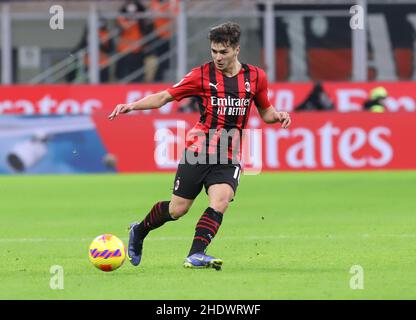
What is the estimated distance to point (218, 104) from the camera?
10.2 meters

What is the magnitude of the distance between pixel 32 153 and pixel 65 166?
68 centimetres

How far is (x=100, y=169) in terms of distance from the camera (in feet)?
76.2

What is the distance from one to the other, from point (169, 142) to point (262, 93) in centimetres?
1257

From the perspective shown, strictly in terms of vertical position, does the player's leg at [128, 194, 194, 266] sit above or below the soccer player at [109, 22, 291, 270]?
below

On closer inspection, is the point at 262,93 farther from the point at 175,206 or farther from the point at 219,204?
the point at 175,206

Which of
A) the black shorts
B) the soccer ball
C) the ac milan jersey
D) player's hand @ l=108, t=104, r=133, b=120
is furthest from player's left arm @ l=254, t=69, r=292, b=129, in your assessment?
the soccer ball

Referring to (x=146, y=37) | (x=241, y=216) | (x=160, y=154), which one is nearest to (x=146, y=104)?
(x=241, y=216)

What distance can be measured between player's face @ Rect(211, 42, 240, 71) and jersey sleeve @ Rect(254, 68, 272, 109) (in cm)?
38

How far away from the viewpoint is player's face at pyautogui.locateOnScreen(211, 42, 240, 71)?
996cm

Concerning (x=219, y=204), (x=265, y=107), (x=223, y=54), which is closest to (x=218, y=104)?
(x=223, y=54)

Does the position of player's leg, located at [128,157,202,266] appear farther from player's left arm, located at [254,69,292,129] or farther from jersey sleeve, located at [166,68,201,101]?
player's left arm, located at [254,69,292,129]

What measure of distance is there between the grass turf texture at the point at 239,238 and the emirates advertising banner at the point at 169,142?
0.85m
